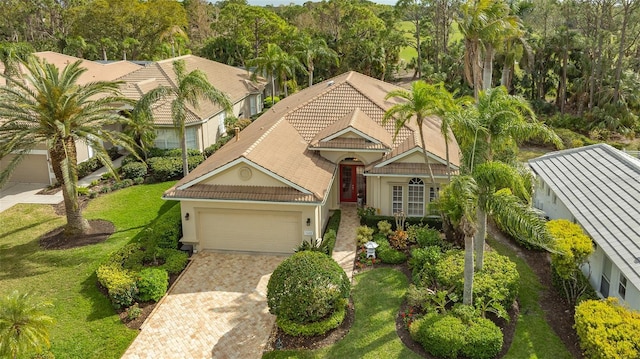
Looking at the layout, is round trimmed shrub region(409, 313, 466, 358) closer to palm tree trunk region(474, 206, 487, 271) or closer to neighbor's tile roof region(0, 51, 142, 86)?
palm tree trunk region(474, 206, 487, 271)

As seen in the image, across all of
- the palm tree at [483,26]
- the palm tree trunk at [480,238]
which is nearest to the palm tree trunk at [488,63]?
the palm tree at [483,26]

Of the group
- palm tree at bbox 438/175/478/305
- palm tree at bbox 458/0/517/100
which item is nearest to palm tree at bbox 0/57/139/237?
palm tree at bbox 438/175/478/305

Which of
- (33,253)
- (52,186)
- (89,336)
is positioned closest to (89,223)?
(33,253)

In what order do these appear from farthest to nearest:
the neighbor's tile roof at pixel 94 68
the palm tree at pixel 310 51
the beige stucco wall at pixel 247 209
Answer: the palm tree at pixel 310 51 → the neighbor's tile roof at pixel 94 68 → the beige stucco wall at pixel 247 209

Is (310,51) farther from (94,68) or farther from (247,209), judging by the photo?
(247,209)

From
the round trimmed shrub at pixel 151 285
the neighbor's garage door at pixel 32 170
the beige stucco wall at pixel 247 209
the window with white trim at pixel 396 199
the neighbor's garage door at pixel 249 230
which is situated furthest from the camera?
the neighbor's garage door at pixel 32 170

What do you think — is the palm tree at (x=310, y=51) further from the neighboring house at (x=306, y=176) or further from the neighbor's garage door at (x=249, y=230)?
the neighbor's garage door at (x=249, y=230)

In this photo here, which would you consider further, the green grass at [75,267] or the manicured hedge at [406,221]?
the manicured hedge at [406,221]
